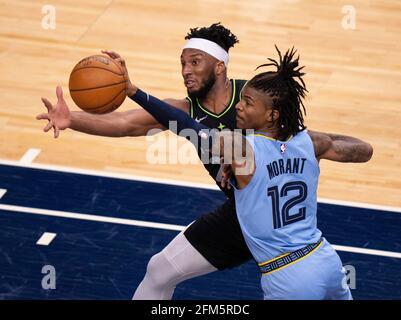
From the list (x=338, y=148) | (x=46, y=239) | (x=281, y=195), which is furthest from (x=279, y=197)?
(x=46, y=239)

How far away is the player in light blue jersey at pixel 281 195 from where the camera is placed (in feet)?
24.0

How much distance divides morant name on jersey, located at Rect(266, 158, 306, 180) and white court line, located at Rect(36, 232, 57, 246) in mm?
3367

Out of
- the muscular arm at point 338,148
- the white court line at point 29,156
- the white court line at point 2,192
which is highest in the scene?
the white court line at point 29,156

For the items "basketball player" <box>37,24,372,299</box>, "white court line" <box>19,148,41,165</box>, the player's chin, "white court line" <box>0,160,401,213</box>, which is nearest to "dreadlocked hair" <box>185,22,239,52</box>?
"basketball player" <box>37,24,372,299</box>

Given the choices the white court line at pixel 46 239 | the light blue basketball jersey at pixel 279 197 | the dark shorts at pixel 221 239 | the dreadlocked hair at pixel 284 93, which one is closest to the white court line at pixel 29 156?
the white court line at pixel 46 239

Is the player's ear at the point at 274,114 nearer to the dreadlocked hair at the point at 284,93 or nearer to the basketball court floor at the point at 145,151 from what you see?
the dreadlocked hair at the point at 284,93

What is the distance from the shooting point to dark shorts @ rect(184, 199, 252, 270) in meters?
8.28

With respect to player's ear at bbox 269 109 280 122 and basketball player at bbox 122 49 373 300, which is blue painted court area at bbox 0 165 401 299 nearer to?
basketball player at bbox 122 49 373 300

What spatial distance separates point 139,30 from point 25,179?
3997 millimetres

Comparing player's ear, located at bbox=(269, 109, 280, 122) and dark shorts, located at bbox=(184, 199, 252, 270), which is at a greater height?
player's ear, located at bbox=(269, 109, 280, 122)

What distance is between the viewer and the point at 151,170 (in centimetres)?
1145

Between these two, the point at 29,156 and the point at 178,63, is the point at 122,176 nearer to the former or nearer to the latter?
the point at 29,156

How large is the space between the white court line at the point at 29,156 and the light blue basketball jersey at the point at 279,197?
14.8ft

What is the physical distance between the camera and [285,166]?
7344mm
